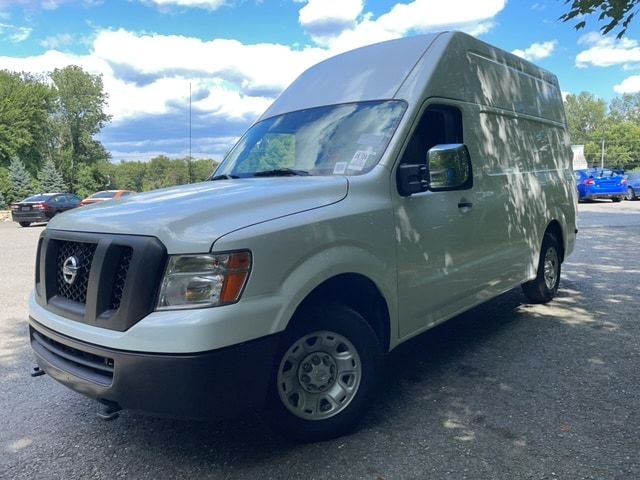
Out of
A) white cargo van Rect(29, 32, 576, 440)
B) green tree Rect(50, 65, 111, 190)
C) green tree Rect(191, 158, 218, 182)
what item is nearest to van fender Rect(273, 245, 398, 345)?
white cargo van Rect(29, 32, 576, 440)

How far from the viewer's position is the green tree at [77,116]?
62.2 meters

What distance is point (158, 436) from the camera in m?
3.26

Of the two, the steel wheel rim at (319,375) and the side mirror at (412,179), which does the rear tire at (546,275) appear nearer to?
the side mirror at (412,179)

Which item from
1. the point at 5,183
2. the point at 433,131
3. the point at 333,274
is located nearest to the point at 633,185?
the point at 433,131

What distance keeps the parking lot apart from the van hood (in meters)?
1.30

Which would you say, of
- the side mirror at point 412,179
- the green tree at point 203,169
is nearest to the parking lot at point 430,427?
the side mirror at point 412,179

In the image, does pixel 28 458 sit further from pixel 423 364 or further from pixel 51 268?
pixel 423 364

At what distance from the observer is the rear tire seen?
5965 mm

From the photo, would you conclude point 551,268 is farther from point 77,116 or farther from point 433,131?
point 77,116

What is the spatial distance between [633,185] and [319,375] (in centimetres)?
2990

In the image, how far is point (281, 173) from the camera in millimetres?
3760

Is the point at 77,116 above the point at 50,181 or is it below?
above

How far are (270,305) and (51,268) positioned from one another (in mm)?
1433

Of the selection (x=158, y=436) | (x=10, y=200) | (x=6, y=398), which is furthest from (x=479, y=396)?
(x=10, y=200)
